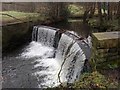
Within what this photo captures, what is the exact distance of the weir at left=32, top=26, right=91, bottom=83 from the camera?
8922 millimetres

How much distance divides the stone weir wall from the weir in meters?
0.69

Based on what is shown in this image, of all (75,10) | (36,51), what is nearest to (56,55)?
(36,51)

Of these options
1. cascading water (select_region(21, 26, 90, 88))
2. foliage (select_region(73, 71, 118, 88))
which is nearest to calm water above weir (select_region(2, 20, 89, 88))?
cascading water (select_region(21, 26, 90, 88))

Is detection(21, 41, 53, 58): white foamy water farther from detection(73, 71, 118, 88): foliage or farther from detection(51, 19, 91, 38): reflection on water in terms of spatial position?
detection(73, 71, 118, 88): foliage

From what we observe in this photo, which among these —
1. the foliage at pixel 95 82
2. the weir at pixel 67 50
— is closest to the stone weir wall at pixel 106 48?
the foliage at pixel 95 82

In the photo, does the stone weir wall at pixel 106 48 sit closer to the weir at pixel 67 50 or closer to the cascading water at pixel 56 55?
the weir at pixel 67 50

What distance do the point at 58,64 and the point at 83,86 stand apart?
6847mm

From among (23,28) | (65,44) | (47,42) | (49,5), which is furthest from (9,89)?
(49,5)

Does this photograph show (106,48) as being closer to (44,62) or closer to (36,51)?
(44,62)

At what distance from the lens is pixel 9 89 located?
8.90m

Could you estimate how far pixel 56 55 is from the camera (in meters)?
12.8

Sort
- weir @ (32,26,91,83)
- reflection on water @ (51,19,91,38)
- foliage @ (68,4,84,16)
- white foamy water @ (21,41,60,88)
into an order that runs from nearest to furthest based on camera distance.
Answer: weir @ (32,26,91,83), white foamy water @ (21,41,60,88), reflection on water @ (51,19,91,38), foliage @ (68,4,84,16)

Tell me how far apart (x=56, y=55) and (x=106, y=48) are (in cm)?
757

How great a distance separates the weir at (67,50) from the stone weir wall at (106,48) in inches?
27.1
